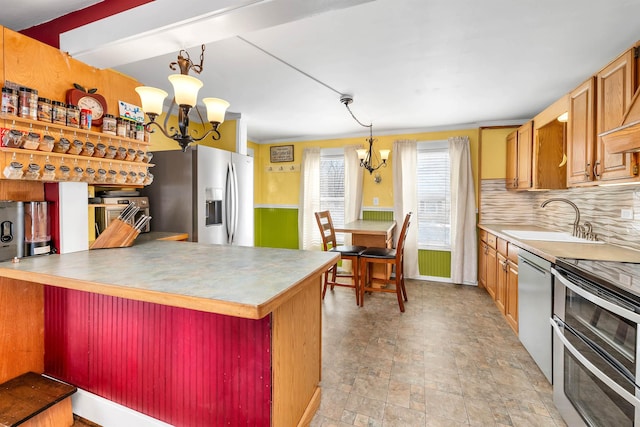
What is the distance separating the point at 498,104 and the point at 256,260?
3.42 meters

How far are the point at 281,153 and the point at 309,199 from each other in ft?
3.38

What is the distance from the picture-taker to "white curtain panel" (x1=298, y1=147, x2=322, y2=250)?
5145mm

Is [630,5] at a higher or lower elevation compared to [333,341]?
higher

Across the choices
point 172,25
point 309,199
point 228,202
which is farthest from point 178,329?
point 309,199

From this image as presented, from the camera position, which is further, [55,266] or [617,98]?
[617,98]

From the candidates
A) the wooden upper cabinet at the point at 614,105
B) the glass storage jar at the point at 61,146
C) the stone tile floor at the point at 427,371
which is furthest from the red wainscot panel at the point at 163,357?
the wooden upper cabinet at the point at 614,105

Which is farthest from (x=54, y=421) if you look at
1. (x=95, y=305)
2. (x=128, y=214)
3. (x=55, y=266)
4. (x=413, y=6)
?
(x=413, y=6)

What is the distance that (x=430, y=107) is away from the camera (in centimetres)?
355

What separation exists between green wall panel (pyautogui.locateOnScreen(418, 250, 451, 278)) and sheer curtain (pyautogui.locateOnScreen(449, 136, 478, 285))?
0.45 feet

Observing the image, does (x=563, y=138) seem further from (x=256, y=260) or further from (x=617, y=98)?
(x=256, y=260)

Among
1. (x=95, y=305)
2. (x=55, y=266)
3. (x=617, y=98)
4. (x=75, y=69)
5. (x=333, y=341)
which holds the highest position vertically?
(x=75, y=69)

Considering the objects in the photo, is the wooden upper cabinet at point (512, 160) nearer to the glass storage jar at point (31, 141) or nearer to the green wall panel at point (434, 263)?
the green wall panel at point (434, 263)

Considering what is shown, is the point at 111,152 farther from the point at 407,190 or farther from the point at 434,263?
the point at 434,263

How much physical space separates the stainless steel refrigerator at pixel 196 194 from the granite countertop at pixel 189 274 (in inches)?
39.0
